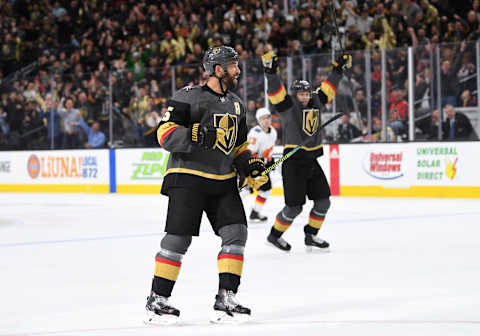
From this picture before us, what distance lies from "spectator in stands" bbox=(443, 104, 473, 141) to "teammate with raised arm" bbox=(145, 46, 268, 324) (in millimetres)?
9025

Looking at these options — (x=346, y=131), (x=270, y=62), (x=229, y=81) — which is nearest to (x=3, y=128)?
(x=346, y=131)

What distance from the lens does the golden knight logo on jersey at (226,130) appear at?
14.4 feet

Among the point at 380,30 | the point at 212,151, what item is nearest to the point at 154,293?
the point at 212,151

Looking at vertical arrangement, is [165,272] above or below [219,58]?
below

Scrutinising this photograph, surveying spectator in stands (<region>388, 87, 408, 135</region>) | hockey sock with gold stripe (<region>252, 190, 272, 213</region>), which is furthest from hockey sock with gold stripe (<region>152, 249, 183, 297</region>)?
spectator in stands (<region>388, 87, 408, 135</region>)

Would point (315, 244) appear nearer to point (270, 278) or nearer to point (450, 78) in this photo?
point (270, 278)

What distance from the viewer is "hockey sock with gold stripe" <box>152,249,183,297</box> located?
14.0 feet

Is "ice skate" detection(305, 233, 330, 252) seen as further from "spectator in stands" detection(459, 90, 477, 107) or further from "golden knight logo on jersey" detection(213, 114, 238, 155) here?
"spectator in stands" detection(459, 90, 477, 107)

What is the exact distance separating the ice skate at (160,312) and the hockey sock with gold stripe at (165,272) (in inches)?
1.6

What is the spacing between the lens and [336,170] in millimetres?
14016

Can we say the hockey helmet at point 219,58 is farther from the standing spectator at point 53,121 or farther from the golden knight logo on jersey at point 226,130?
the standing spectator at point 53,121

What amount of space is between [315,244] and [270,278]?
5.15 feet

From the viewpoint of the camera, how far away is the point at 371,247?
7.38 meters

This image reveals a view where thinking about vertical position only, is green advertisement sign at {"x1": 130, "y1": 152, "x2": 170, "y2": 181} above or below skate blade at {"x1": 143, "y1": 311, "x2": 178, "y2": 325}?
below
